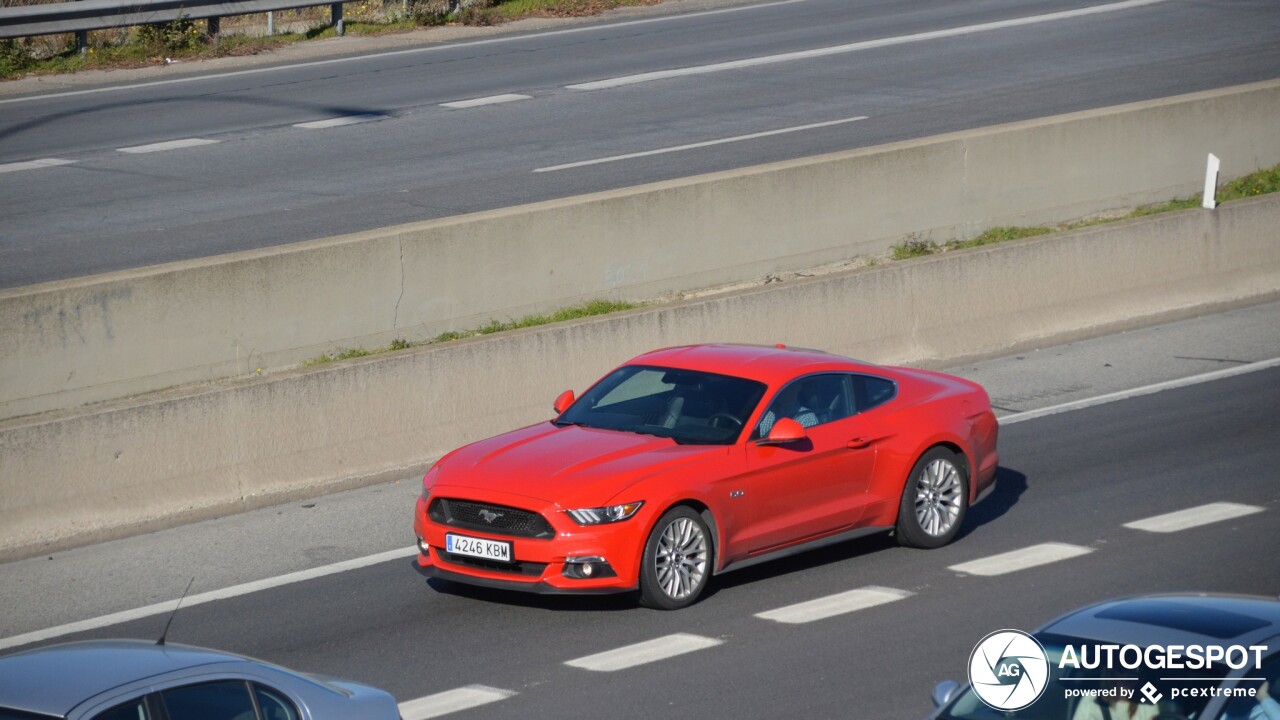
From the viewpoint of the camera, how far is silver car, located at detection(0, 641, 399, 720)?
15.1ft

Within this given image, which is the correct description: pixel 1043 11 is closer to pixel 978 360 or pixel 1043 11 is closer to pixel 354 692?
pixel 978 360

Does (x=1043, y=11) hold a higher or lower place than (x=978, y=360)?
higher

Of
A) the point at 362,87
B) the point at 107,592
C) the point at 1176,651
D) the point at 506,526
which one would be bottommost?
the point at 107,592

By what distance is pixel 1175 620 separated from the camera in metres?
5.38

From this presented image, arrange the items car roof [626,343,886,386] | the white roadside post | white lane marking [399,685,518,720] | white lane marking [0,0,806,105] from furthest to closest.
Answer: white lane marking [0,0,806,105] < the white roadside post < car roof [626,343,886,386] < white lane marking [399,685,518,720]

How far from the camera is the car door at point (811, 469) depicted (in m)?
9.72

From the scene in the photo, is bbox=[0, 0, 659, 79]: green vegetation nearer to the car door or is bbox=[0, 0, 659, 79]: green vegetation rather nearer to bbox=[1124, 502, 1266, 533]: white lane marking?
the car door

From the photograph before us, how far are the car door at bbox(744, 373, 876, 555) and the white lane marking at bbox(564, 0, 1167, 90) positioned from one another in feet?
46.3

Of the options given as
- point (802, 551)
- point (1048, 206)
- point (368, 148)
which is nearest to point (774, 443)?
point (802, 551)

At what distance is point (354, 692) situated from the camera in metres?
5.62

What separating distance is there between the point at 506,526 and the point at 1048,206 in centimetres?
1004

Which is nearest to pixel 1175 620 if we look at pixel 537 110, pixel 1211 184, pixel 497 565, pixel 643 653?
pixel 643 653

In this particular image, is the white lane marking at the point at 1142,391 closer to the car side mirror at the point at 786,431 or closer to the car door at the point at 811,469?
the car door at the point at 811,469

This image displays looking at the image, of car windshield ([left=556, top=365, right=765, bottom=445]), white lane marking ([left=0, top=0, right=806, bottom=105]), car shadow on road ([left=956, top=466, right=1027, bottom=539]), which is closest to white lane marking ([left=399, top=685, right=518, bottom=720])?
car windshield ([left=556, top=365, right=765, bottom=445])
